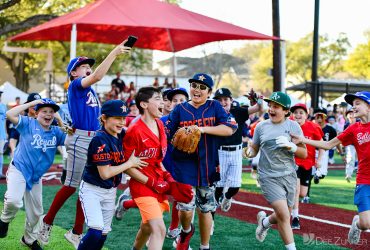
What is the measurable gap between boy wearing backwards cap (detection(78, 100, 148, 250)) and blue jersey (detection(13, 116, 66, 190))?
1.28 metres

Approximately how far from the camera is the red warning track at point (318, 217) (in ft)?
27.9

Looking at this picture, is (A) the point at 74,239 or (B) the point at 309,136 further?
(B) the point at 309,136

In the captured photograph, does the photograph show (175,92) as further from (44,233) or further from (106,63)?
Result: (44,233)

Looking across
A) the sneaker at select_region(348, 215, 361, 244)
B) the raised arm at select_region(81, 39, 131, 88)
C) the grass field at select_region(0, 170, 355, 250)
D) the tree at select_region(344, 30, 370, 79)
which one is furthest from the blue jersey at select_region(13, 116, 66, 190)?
the tree at select_region(344, 30, 370, 79)

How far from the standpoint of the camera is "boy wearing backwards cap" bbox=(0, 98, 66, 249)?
6871mm

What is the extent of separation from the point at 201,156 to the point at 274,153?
1.01 m

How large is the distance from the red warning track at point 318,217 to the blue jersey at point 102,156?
385 cm

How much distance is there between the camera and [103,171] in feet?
18.6

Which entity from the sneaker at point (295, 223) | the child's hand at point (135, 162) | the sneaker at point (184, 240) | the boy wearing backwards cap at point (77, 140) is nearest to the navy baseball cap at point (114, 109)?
the child's hand at point (135, 162)

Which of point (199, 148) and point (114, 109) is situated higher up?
point (114, 109)

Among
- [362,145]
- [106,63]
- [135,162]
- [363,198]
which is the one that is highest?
[106,63]

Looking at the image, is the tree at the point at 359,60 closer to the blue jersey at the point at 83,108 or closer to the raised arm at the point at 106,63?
the blue jersey at the point at 83,108

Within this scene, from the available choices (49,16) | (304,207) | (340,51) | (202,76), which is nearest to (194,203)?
(202,76)

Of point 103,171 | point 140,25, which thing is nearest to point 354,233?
point 103,171
